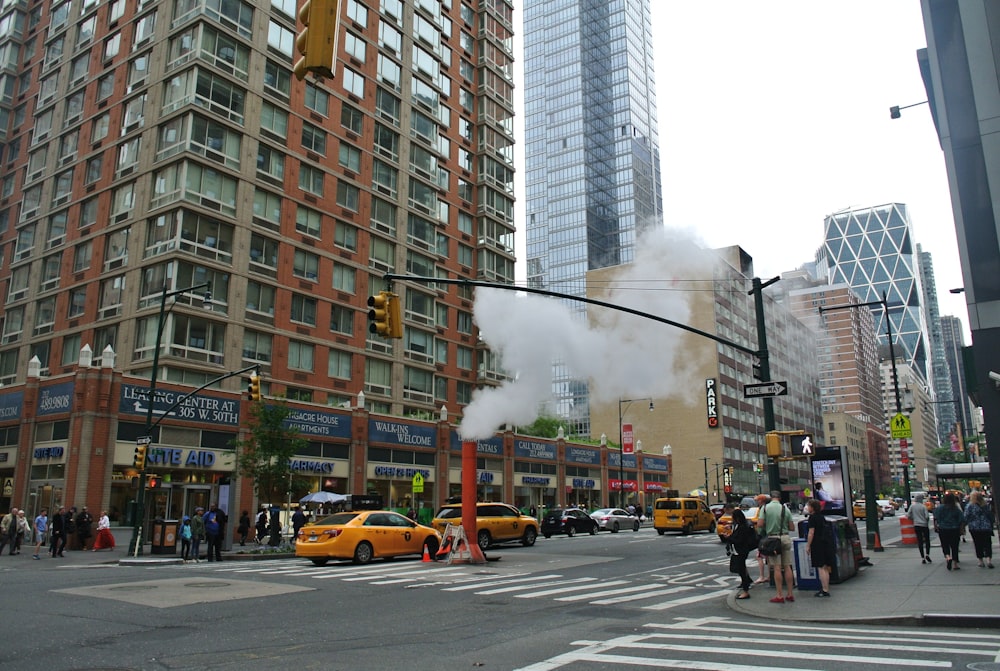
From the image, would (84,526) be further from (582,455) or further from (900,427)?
(582,455)

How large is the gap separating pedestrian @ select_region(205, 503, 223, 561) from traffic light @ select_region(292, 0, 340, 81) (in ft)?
71.5

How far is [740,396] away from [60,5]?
286ft

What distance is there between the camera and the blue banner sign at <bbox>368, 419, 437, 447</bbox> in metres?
43.8

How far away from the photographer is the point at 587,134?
156250 mm

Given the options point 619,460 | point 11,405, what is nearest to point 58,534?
point 11,405

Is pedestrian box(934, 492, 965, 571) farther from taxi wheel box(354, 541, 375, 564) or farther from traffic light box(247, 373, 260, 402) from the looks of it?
traffic light box(247, 373, 260, 402)

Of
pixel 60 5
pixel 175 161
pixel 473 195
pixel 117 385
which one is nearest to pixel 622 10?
pixel 473 195

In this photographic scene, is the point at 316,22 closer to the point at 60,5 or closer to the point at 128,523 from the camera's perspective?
the point at 128,523

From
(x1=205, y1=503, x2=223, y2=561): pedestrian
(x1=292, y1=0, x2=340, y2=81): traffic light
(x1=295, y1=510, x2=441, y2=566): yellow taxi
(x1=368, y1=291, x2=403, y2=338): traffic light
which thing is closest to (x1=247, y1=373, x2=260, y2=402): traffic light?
(x1=205, y1=503, x2=223, y2=561): pedestrian

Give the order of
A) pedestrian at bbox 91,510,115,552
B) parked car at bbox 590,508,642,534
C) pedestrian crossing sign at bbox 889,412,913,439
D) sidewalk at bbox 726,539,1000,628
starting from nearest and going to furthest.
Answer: sidewalk at bbox 726,539,1000,628 < pedestrian crossing sign at bbox 889,412,913,439 < pedestrian at bbox 91,510,115,552 < parked car at bbox 590,508,642,534

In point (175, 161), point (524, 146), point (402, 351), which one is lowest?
point (402, 351)

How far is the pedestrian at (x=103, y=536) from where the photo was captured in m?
28.8

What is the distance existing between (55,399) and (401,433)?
750 inches

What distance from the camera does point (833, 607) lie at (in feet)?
39.8
